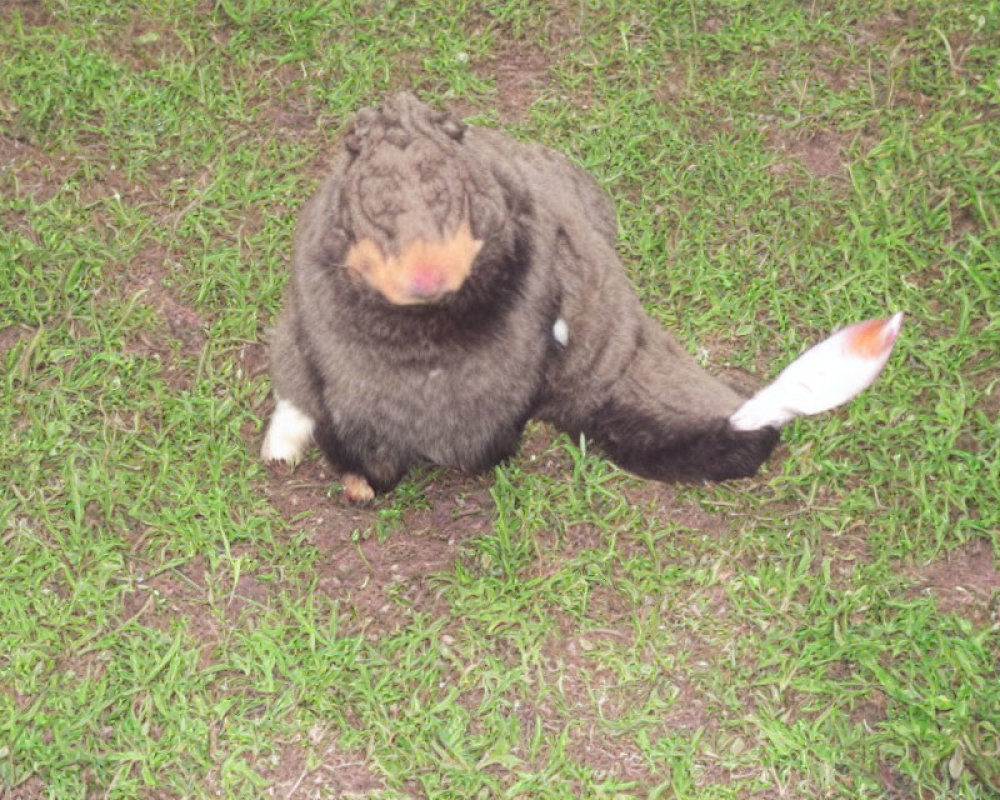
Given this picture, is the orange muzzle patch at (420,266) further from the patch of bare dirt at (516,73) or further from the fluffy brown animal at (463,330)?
the patch of bare dirt at (516,73)

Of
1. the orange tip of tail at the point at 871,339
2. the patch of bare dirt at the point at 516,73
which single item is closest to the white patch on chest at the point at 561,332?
the orange tip of tail at the point at 871,339

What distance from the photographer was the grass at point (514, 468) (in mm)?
3797

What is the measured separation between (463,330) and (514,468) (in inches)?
44.8

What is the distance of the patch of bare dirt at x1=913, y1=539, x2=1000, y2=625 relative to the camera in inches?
153

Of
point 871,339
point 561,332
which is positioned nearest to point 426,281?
point 561,332

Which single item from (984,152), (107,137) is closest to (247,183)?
(107,137)

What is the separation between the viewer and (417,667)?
3893mm

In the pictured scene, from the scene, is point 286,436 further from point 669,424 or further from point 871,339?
point 871,339

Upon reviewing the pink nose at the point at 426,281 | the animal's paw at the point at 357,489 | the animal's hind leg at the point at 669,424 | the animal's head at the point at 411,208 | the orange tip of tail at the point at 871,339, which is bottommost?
the animal's paw at the point at 357,489

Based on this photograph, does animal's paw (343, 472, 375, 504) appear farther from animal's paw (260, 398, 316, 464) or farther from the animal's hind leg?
the animal's hind leg

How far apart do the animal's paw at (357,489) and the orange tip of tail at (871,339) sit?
5.88 ft

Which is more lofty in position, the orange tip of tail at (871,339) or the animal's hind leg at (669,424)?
the orange tip of tail at (871,339)

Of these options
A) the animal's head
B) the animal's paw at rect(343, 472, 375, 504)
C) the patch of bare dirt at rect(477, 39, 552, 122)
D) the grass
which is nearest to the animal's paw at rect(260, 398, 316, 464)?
the grass

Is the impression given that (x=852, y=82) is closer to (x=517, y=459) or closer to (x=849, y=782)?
(x=517, y=459)
